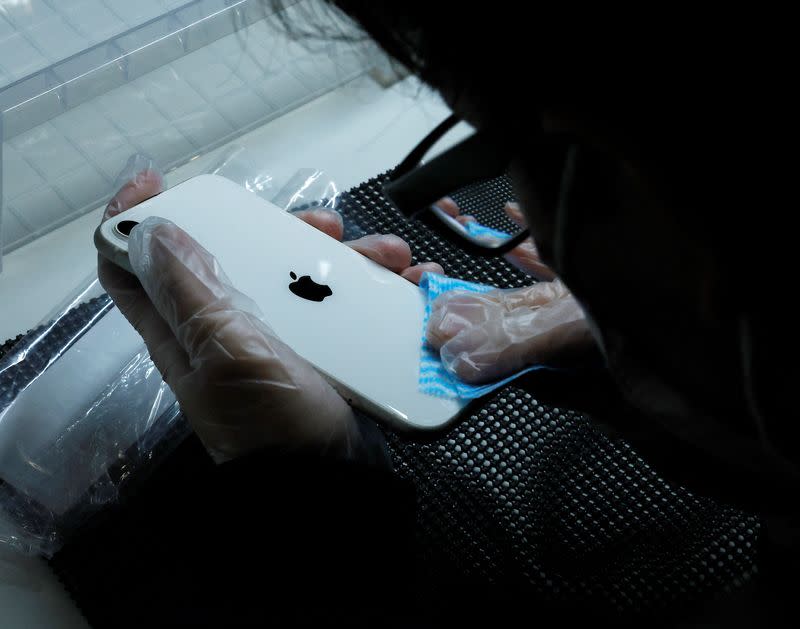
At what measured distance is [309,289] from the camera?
2.12ft

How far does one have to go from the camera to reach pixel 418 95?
37 centimetres

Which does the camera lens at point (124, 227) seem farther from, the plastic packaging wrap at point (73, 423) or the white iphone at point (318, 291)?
the plastic packaging wrap at point (73, 423)

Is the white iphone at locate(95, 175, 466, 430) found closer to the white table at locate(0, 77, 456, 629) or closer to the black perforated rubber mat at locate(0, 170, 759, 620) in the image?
the black perforated rubber mat at locate(0, 170, 759, 620)

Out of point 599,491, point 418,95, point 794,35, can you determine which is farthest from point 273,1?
point 599,491

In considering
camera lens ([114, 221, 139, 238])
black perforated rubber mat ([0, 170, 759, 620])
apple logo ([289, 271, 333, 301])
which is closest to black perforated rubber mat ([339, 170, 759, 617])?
black perforated rubber mat ([0, 170, 759, 620])

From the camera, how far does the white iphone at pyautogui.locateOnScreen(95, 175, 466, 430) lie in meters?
0.58

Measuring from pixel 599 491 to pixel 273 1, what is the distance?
486 mm

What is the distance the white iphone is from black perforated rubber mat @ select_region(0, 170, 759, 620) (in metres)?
0.05

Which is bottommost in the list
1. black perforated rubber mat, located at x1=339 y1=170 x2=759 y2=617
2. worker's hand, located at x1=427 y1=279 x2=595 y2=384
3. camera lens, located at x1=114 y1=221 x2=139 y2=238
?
black perforated rubber mat, located at x1=339 y1=170 x2=759 y2=617

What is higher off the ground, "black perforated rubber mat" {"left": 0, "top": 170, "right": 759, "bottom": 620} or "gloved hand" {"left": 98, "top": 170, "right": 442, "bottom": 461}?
"gloved hand" {"left": 98, "top": 170, "right": 442, "bottom": 461}

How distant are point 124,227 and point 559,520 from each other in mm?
456

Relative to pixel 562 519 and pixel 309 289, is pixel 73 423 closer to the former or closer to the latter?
pixel 309 289

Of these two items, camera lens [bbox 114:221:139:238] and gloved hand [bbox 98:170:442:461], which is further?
camera lens [bbox 114:221:139:238]

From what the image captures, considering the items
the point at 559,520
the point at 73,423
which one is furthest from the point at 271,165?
the point at 559,520
